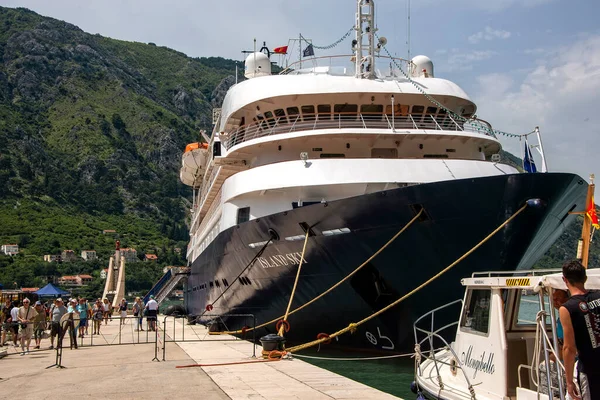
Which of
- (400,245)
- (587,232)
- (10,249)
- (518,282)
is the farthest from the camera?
(10,249)

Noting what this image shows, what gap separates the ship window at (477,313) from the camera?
7.83 meters

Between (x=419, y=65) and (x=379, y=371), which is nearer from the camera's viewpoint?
(x=379, y=371)

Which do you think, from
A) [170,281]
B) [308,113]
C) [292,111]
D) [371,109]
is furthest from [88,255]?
[371,109]

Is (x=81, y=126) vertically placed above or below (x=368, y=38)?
above

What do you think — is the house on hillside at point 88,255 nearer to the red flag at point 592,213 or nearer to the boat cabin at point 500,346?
→ the red flag at point 592,213

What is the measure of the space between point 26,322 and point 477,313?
39.6ft

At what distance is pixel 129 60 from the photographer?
196 meters

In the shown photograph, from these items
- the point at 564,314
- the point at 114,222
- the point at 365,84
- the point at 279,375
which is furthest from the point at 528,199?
the point at 114,222

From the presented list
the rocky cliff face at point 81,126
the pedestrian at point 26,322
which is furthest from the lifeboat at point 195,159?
the rocky cliff face at point 81,126

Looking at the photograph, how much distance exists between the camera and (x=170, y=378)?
35.6ft

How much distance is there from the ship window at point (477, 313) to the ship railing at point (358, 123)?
9023 mm

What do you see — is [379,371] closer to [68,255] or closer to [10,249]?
[10,249]

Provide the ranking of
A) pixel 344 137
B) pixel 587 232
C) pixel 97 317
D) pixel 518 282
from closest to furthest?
pixel 518 282
pixel 587 232
pixel 344 137
pixel 97 317

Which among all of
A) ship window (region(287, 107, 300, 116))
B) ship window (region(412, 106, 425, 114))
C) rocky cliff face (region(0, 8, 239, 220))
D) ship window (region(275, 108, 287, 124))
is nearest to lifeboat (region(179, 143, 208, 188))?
ship window (region(275, 108, 287, 124))
